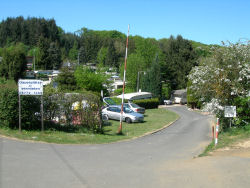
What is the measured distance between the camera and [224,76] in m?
16.9

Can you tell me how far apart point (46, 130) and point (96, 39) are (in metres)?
129

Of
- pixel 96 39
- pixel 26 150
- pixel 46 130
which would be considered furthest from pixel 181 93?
pixel 96 39

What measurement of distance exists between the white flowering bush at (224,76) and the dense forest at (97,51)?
4442 cm

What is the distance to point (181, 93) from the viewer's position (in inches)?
2694

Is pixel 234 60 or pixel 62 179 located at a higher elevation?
pixel 234 60

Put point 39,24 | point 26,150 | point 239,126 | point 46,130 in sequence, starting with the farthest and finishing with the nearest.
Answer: point 39,24 → point 239,126 → point 46,130 → point 26,150

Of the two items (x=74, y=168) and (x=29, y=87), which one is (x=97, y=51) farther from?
(x=74, y=168)

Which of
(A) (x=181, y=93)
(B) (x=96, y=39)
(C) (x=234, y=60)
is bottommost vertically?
(A) (x=181, y=93)

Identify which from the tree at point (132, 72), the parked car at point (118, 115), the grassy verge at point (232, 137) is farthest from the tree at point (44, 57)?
the grassy verge at point (232, 137)

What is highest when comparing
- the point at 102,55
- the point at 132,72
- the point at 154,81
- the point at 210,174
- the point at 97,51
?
the point at 97,51

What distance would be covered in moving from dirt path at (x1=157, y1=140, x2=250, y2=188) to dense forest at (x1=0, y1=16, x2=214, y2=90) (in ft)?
178

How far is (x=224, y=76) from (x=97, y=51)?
12367 centimetres

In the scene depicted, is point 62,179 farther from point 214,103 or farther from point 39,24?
point 39,24

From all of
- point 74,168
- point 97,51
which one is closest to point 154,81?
point 74,168
